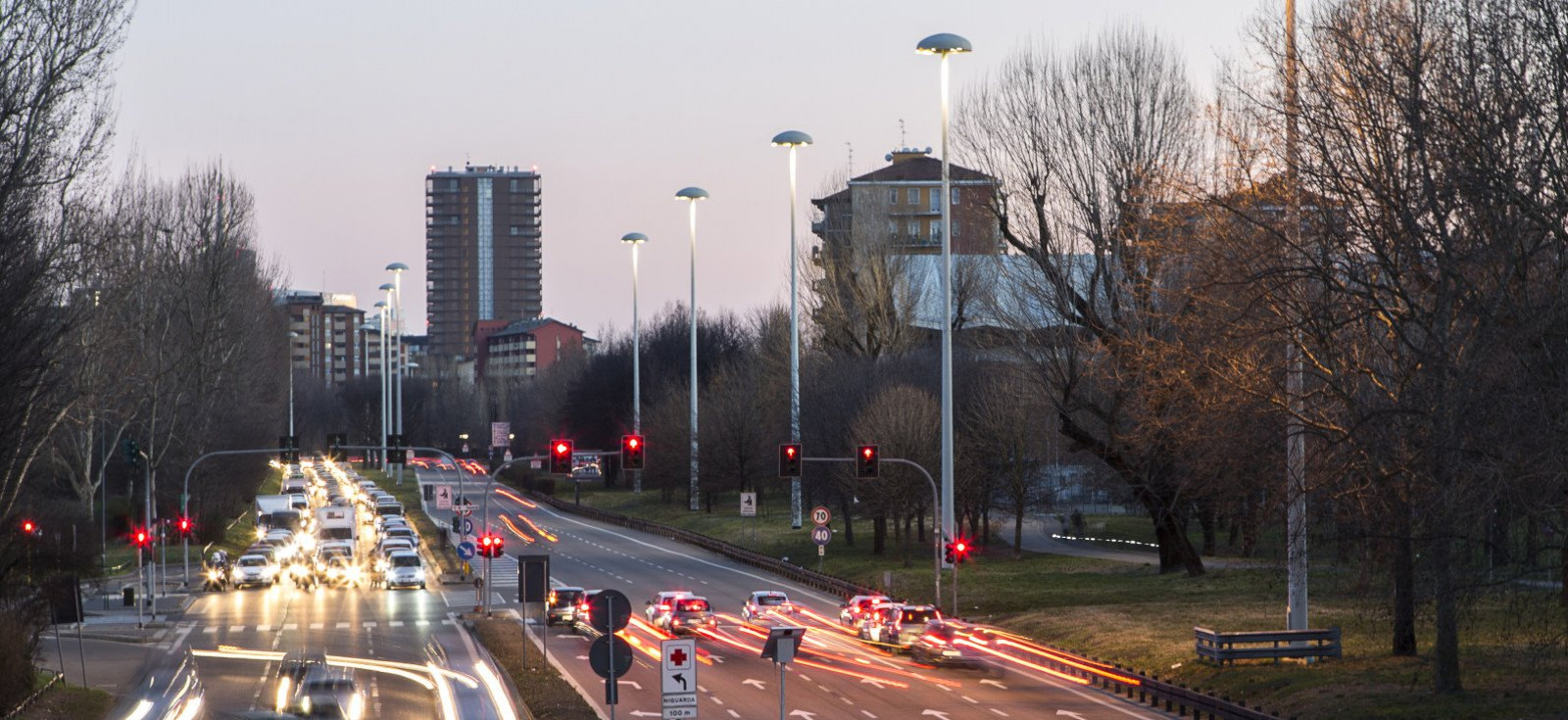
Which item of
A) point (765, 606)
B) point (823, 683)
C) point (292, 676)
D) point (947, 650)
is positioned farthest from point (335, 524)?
point (292, 676)

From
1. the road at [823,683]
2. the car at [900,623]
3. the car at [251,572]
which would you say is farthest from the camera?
the car at [251,572]

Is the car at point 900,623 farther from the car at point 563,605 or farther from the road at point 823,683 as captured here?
the car at point 563,605

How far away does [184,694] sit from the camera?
1368 inches

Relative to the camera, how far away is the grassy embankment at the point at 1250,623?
1059 inches

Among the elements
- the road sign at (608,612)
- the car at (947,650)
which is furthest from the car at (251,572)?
the road sign at (608,612)

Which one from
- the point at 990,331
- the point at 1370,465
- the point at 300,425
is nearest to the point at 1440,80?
the point at 1370,465

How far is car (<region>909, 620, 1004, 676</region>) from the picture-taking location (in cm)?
3812

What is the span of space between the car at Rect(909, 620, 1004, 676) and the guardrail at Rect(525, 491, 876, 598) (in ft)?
52.3

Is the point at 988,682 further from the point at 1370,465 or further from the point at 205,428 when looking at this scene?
the point at 205,428

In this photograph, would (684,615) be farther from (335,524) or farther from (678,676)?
(335,524)

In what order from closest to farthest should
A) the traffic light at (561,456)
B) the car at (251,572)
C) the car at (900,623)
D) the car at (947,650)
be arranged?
the car at (947,650)
the car at (900,623)
the traffic light at (561,456)
the car at (251,572)

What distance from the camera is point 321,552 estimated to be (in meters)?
71.5

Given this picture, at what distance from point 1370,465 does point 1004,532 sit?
59932 millimetres

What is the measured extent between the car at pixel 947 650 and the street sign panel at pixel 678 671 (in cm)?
1720
